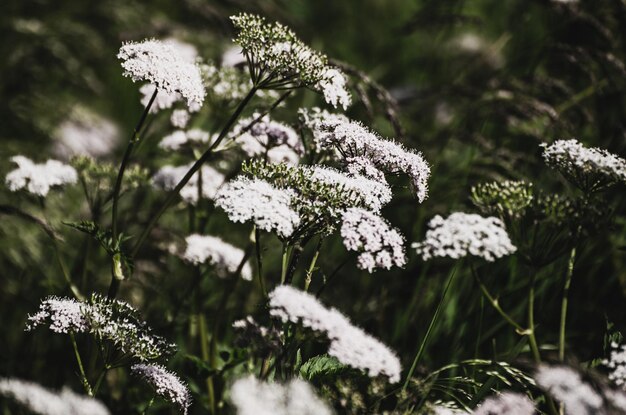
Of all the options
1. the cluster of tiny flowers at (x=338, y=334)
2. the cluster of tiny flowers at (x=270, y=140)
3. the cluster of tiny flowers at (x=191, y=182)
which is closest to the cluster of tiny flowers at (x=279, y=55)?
the cluster of tiny flowers at (x=270, y=140)

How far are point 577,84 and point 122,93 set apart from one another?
16.2 ft

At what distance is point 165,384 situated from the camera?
2.29 m

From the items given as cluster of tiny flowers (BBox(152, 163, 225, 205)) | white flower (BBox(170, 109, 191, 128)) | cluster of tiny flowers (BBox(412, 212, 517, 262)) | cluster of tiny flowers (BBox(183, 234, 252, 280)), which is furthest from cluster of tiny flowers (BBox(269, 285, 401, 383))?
white flower (BBox(170, 109, 191, 128))

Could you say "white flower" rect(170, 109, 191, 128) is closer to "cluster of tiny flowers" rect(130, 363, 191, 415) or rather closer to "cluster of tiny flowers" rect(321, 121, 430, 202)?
"cluster of tiny flowers" rect(321, 121, 430, 202)

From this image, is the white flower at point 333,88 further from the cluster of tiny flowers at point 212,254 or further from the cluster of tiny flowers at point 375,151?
the cluster of tiny flowers at point 212,254

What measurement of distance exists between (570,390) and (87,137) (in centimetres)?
585

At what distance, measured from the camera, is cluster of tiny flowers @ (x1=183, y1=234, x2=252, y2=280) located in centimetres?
315

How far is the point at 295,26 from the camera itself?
220 inches

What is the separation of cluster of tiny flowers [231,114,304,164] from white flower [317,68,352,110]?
399mm

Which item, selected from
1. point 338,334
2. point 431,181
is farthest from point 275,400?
point 431,181

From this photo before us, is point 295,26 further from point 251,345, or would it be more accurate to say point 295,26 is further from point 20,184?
point 251,345

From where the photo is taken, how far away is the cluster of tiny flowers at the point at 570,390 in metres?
1.89

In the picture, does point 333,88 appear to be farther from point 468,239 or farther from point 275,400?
point 275,400

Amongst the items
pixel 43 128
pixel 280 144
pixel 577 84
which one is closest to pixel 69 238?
pixel 43 128
